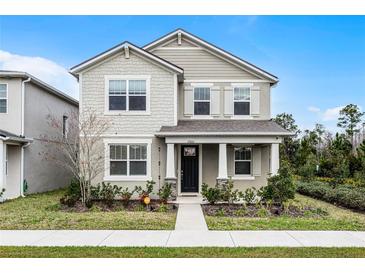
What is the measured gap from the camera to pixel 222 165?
51.5ft

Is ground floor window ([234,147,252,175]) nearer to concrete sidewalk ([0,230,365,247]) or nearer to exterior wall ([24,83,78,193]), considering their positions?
concrete sidewalk ([0,230,365,247])

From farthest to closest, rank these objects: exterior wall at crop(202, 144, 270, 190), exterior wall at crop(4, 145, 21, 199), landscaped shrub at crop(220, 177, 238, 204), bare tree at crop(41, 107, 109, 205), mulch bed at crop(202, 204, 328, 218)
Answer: exterior wall at crop(202, 144, 270, 190)
exterior wall at crop(4, 145, 21, 199)
bare tree at crop(41, 107, 109, 205)
landscaped shrub at crop(220, 177, 238, 204)
mulch bed at crop(202, 204, 328, 218)

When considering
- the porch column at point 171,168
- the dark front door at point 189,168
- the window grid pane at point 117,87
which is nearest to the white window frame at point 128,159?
the porch column at point 171,168

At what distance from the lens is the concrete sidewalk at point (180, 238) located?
26.4ft

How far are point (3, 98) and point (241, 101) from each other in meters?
11.5

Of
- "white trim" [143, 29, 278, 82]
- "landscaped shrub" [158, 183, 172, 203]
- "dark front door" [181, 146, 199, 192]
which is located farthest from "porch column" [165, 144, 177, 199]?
"white trim" [143, 29, 278, 82]

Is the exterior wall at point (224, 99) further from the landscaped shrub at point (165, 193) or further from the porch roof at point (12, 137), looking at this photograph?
the porch roof at point (12, 137)

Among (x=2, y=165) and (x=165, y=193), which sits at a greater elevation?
(x=2, y=165)

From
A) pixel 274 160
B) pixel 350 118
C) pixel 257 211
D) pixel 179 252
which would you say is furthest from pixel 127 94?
pixel 350 118

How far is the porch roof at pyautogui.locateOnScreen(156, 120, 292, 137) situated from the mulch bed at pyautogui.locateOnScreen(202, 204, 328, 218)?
10.8 feet

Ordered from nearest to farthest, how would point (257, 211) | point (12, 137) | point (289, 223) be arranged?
1. point (289, 223)
2. point (257, 211)
3. point (12, 137)

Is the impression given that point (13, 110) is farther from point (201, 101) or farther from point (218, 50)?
point (218, 50)

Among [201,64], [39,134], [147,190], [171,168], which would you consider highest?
[201,64]

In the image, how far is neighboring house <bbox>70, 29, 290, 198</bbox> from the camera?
1587cm
